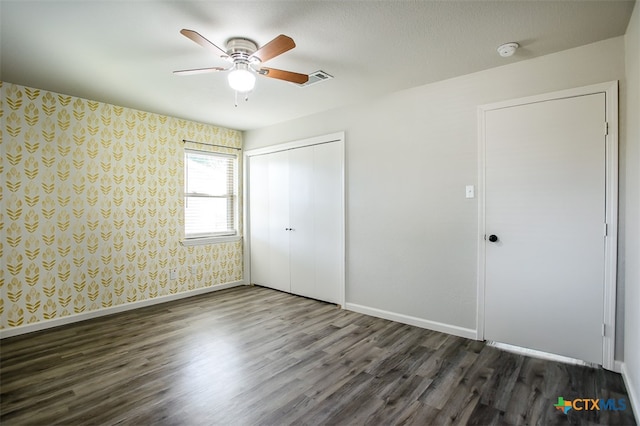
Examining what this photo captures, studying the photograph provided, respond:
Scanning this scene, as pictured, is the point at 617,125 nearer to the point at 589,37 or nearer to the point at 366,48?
the point at 589,37

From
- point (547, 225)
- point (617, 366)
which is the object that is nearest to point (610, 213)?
point (547, 225)

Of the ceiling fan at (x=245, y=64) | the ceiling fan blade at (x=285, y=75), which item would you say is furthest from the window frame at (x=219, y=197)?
the ceiling fan blade at (x=285, y=75)

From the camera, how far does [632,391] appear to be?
1995 mm

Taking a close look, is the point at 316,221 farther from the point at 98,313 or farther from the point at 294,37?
the point at 98,313

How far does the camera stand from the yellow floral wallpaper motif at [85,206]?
10.4 ft

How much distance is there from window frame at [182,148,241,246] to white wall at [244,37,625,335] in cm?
201

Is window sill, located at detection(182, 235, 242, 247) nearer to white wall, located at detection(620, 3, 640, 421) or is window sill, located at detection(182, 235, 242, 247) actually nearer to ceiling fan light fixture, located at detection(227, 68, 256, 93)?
ceiling fan light fixture, located at detection(227, 68, 256, 93)

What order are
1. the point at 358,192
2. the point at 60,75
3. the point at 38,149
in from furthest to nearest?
the point at 358,192 < the point at 38,149 < the point at 60,75

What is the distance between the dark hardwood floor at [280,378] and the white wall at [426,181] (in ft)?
1.54

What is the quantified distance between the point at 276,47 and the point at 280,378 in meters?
2.35

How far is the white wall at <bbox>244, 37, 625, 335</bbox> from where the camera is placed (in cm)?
267

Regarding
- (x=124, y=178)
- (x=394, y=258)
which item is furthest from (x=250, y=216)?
(x=394, y=258)

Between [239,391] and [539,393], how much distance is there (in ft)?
6.80

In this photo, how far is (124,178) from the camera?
3932 millimetres
